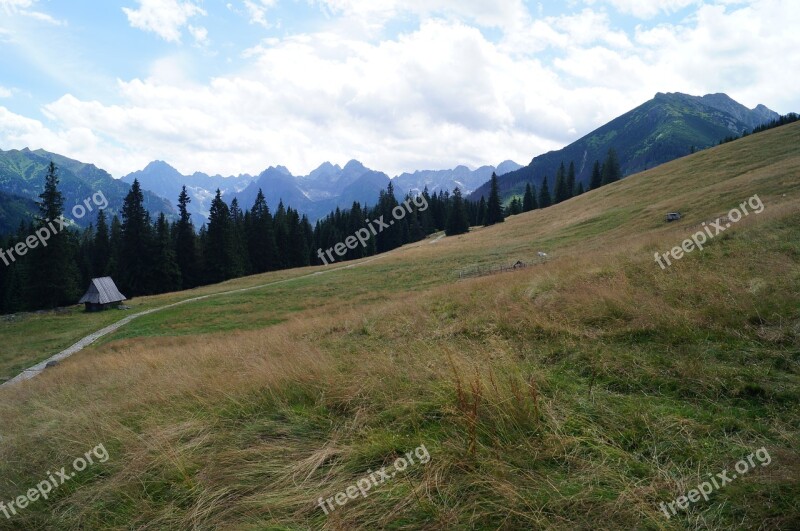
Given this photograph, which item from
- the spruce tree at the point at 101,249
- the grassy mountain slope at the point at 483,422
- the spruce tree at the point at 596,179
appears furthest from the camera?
the spruce tree at the point at 596,179

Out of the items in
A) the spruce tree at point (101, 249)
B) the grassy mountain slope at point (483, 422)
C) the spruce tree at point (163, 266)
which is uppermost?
the spruce tree at point (101, 249)

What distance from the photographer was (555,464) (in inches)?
125

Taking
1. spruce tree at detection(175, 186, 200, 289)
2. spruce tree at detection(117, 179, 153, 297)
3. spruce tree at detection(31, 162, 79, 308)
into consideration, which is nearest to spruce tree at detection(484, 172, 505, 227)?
spruce tree at detection(175, 186, 200, 289)

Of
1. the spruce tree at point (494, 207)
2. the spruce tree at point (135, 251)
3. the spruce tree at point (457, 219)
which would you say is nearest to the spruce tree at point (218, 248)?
the spruce tree at point (135, 251)

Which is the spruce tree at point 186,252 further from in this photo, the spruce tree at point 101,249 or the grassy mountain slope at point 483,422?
the grassy mountain slope at point 483,422

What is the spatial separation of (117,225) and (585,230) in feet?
279

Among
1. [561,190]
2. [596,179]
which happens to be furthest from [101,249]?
[596,179]

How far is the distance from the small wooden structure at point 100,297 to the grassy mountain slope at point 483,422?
35158mm

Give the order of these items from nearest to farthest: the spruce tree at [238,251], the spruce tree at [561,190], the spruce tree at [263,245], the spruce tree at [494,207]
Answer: the spruce tree at [238,251] < the spruce tree at [263,245] < the spruce tree at [494,207] < the spruce tree at [561,190]

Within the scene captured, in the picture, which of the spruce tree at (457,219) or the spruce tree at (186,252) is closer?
the spruce tree at (186,252)

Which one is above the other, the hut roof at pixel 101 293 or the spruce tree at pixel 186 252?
the spruce tree at pixel 186 252

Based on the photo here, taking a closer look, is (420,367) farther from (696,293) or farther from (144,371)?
(144,371)

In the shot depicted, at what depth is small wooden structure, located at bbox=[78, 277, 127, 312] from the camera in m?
36.6

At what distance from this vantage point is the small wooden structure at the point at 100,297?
3662 centimetres
